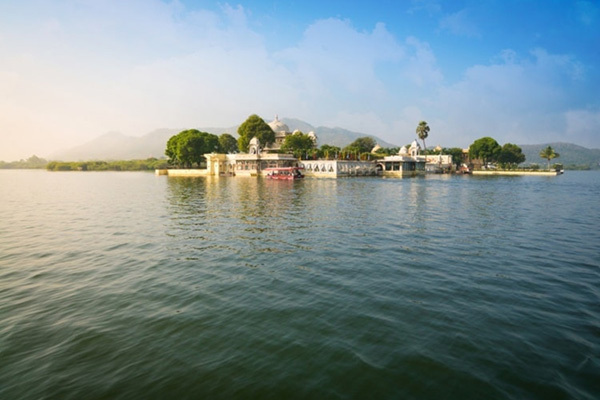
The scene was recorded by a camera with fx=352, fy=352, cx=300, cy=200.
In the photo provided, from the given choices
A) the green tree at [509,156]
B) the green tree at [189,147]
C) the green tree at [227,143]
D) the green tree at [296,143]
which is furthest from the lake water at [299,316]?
the green tree at [509,156]

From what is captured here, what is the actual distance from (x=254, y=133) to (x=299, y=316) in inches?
4600

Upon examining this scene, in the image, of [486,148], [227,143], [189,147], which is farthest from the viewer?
[227,143]

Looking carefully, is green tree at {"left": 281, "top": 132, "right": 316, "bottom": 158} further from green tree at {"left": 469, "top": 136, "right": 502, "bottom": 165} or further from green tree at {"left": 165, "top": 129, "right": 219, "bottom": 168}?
green tree at {"left": 469, "top": 136, "right": 502, "bottom": 165}

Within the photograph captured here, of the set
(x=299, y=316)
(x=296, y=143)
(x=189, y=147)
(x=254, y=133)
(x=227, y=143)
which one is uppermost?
(x=254, y=133)

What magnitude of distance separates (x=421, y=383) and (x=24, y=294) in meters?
12.3

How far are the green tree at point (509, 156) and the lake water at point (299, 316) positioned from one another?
14187 centimetres

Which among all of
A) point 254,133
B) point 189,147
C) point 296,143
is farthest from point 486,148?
point 189,147

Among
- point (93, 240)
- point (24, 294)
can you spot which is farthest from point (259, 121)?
point (24, 294)

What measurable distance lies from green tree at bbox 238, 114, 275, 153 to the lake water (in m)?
104

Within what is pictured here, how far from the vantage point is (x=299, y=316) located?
32.4 ft

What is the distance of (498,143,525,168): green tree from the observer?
144m

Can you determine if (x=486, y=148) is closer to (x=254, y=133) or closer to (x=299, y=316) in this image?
(x=254, y=133)

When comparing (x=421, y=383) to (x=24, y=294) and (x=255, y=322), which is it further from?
(x=24, y=294)

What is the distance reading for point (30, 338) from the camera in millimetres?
8625
